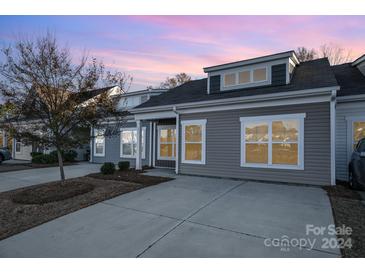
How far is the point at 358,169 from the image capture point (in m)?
6.28

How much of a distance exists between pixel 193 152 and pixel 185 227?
550 cm

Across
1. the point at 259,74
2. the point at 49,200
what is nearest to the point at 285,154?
the point at 259,74

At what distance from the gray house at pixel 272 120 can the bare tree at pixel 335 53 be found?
1227 centimetres

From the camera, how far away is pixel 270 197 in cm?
559

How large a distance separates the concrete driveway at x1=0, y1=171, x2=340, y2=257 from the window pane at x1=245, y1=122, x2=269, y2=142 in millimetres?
2221

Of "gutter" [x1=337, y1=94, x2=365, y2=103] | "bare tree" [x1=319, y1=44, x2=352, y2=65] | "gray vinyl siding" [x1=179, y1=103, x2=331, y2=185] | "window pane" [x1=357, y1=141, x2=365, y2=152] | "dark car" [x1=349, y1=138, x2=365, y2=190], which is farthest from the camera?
"bare tree" [x1=319, y1=44, x2=352, y2=65]

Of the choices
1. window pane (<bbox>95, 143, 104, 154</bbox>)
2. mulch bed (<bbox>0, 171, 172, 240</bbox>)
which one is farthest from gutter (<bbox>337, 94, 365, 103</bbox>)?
window pane (<bbox>95, 143, 104, 154</bbox>)

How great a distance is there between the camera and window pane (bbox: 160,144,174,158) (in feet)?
38.6

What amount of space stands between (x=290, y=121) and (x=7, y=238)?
781 cm

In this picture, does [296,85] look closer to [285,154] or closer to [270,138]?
[270,138]

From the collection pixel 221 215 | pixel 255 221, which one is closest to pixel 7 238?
pixel 221 215

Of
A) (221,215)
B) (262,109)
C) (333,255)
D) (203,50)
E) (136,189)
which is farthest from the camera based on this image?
(203,50)

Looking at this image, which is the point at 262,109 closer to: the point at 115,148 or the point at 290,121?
the point at 290,121

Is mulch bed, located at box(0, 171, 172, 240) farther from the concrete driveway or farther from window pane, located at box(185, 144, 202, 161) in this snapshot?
window pane, located at box(185, 144, 202, 161)
